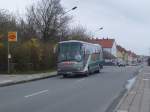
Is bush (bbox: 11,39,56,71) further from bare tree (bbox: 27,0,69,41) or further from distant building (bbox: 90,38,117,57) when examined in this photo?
distant building (bbox: 90,38,117,57)

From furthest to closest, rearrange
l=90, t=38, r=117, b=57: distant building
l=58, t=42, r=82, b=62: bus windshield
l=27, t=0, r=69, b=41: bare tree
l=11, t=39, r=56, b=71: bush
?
l=90, t=38, r=117, b=57: distant building, l=27, t=0, r=69, b=41: bare tree, l=11, t=39, r=56, b=71: bush, l=58, t=42, r=82, b=62: bus windshield

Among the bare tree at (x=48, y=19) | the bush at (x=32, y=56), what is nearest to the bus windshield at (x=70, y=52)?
the bush at (x=32, y=56)

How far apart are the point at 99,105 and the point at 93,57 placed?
26.5 m

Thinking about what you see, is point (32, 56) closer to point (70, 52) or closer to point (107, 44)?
point (70, 52)

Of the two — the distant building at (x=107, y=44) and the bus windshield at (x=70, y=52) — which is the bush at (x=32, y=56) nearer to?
the bus windshield at (x=70, y=52)

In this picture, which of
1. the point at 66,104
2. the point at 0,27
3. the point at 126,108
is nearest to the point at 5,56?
the point at 0,27

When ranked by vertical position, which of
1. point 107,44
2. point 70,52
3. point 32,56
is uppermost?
point 107,44

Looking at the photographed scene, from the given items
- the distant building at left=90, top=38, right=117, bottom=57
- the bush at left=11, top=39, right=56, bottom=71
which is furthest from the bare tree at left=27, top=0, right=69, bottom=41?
the distant building at left=90, top=38, right=117, bottom=57

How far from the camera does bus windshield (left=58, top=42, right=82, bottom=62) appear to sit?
3725cm

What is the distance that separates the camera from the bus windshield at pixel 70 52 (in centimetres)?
3725

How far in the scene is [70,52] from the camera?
37.4 metres

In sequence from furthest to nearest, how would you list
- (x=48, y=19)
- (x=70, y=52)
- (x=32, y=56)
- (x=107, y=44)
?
(x=107, y=44), (x=48, y=19), (x=32, y=56), (x=70, y=52)

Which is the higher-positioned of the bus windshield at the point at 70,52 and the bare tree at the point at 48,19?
the bare tree at the point at 48,19

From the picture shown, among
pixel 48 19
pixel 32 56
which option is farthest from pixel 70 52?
pixel 48 19
